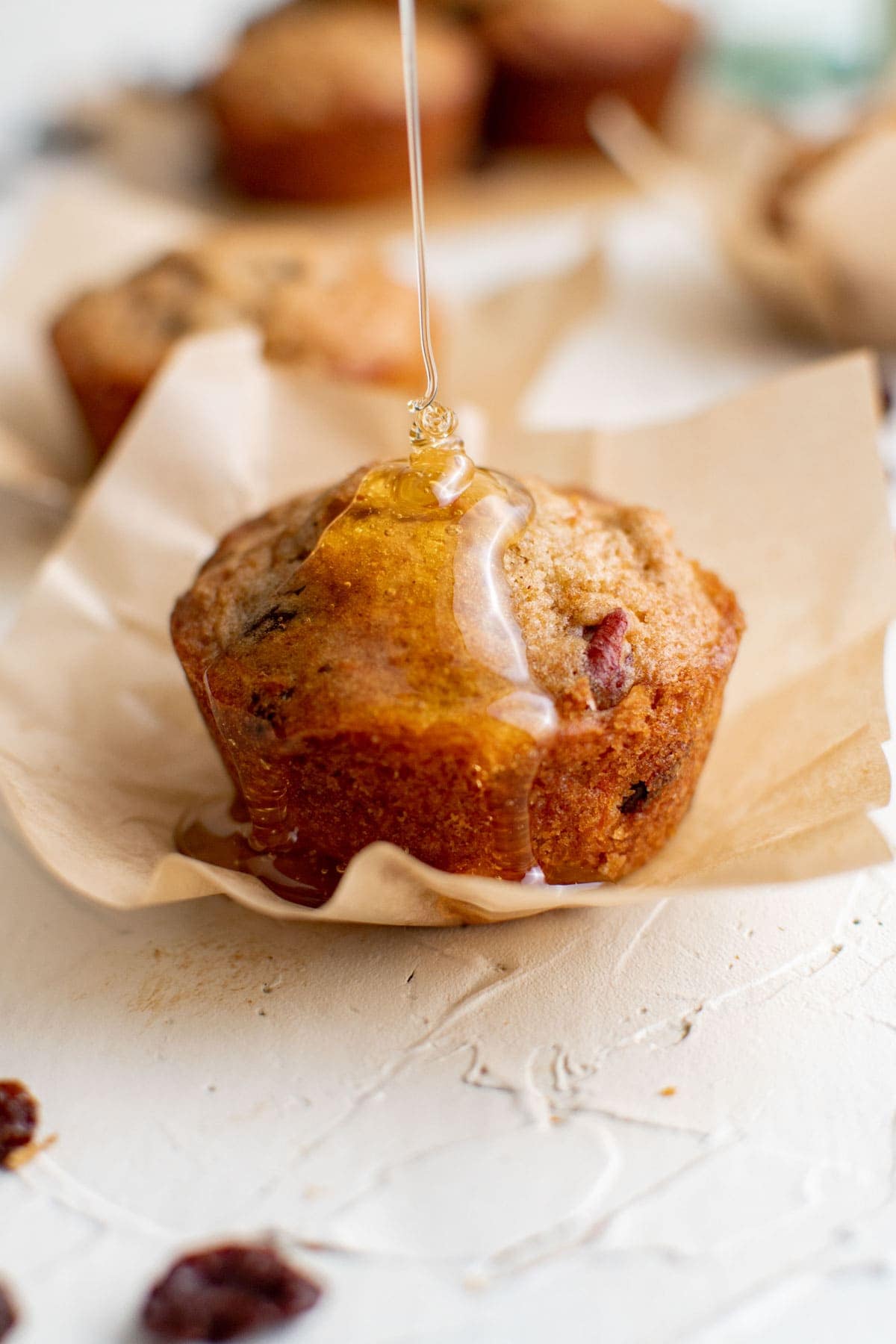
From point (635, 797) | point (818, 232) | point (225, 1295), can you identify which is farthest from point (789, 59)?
point (225, 1295)

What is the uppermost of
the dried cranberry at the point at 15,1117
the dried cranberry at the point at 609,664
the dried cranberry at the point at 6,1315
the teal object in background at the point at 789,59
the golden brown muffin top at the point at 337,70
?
the golden brown muffin top at the point at 337,70

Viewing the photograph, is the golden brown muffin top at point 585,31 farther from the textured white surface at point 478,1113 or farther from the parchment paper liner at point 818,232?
the textured white surface at point 478,1113

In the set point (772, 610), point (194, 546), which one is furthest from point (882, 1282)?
point (194, 546)

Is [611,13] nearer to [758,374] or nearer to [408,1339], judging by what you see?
[758,374]

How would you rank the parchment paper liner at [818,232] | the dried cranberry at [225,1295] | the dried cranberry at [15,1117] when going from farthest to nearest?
the parchment paper liner at [818,232] → the dried cranberry at [15,1117] → the dried cranberry at [225,1295]

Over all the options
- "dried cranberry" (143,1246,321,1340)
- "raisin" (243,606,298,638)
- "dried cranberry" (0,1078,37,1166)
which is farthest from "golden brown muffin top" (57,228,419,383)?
"dried cranberry" (143,1246,321,1340)

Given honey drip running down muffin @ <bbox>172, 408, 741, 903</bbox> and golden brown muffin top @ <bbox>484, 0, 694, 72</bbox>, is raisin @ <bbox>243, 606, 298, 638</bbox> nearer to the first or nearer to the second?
honey drip running down muffin @ <bbox>172, 408, 741, 903</bbox>

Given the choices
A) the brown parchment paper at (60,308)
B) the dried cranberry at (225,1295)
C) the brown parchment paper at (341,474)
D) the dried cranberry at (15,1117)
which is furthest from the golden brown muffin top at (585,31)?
the dried cranberry at (225,1295)
